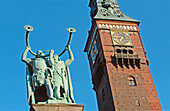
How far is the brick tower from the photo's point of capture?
2942cm

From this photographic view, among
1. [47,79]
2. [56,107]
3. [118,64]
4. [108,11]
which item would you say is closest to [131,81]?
[118,64]

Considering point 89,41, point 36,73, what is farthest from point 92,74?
point 36,73

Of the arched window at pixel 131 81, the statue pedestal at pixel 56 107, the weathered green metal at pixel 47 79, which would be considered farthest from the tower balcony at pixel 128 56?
the statue pedestal at pixel 56 107

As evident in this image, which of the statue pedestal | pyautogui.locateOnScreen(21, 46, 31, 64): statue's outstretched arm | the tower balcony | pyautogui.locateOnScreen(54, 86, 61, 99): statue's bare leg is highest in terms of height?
the tower balcony

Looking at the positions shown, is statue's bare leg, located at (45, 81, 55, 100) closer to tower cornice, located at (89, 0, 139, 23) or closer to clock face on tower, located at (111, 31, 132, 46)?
clock face on tower, located at (111, 31, 132, 46)

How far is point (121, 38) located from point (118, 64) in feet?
12.9

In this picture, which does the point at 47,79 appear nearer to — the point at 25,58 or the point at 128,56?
the point at 25,58

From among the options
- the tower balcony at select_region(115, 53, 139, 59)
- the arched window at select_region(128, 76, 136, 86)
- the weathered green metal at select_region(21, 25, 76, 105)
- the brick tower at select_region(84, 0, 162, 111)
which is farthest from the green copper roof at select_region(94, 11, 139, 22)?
the weathered green metal at select_region(21, 25, 76, 105)

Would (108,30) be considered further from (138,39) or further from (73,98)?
(73,98)

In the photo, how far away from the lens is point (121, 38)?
34.5m

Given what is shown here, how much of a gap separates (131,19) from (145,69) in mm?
7736

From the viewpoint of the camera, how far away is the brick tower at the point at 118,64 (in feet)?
96.5

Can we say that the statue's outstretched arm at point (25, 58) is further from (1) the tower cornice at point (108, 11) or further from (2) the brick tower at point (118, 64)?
(1) the tower cornice at point (108, 11)

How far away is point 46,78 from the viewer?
28.7 feet
